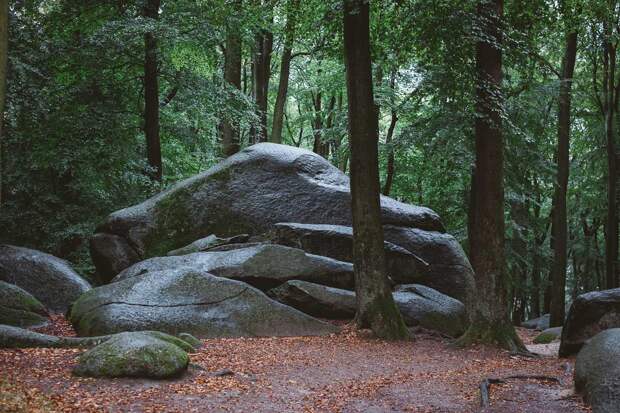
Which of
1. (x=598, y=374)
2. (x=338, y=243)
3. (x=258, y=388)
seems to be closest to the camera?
(x=598, y=374)

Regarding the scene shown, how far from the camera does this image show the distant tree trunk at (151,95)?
54.3 feet

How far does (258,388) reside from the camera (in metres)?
7.20

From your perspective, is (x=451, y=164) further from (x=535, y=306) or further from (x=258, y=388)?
(x=535, y=306)

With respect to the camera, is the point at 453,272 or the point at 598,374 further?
the point at 453,272

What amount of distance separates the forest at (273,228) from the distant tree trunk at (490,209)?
4 centimetres

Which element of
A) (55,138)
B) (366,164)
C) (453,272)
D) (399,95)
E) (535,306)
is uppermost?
(399,95)

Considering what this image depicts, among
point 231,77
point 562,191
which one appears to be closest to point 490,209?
point 562,191

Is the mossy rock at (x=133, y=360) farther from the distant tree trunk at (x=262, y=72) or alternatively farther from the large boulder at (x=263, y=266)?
the distant tree trunk at (x=262, y=72)

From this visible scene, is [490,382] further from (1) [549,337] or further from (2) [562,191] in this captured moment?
(2) [562,191]

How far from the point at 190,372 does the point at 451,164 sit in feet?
32.2

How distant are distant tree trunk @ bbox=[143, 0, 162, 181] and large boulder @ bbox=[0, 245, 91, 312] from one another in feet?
13.9

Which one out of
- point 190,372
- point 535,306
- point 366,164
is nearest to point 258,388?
point 190,372

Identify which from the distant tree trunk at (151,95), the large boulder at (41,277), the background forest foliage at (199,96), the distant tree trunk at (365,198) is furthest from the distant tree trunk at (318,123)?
the distant tree trunk at (365,198)

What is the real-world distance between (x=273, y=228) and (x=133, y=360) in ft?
24.6
